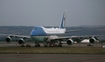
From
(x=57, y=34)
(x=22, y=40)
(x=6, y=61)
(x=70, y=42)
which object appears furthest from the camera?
(x=57, y=34)

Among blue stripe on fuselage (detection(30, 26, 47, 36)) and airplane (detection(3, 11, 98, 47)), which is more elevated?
blue stripe on fuselage (detection(30, 26, 47, 36))

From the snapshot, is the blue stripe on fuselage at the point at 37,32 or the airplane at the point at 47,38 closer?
the airplane at the point at 47,38

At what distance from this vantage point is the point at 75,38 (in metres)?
71.1

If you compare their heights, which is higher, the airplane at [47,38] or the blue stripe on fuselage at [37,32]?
the blue stripe on fuselage at [37,32]

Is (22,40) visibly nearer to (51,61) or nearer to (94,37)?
(94,37)

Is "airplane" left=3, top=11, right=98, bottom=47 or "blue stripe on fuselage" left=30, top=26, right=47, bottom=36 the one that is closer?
"airplane" left=3, top=11, right=98, bottom=47

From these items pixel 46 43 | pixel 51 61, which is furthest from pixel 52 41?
pixel 51 61

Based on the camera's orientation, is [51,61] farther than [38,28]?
No

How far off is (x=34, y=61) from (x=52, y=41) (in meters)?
43.9

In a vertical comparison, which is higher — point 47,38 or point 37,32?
point 37,32

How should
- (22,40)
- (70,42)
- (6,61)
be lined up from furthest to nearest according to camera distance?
1. (22,40)
2. (70,42)
3. (6,61)

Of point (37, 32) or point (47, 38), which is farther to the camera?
point (47, 38)

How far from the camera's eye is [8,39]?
233 feet

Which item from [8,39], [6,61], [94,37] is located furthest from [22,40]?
[6,61]
